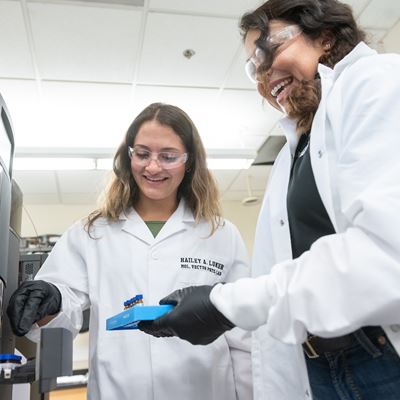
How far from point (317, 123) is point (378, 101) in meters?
0.18

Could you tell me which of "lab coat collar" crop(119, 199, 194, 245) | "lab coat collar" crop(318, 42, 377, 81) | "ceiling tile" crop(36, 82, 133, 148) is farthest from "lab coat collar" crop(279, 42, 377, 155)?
A: "ceiling tile" crop(36, 82, 133, 148)

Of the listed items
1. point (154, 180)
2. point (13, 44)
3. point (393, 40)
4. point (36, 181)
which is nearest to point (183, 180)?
point (154, 180)

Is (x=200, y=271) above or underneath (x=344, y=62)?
underneath

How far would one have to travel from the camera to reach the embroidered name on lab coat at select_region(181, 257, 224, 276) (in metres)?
1.29

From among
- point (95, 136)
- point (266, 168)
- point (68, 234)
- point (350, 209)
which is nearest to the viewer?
point (350, 209)

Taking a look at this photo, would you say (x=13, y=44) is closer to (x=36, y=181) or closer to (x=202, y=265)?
(x=202, y=265)

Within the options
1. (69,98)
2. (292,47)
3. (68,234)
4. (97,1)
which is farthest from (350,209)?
(69,98)

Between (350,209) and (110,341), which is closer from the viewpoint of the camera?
(350,209)

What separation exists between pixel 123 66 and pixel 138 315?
2468mm

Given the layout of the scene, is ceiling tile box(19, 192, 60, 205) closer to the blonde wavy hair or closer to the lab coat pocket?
the blonde wavy hair

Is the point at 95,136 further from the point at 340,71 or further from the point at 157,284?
→ the point at 340,71

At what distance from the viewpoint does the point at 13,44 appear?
2.68m

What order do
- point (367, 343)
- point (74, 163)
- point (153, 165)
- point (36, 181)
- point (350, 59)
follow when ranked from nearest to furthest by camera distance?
point (367, 343), point (350, 59), point (153, 165), point (74, 163), point (36, 181)

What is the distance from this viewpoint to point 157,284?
1240 millimetres
